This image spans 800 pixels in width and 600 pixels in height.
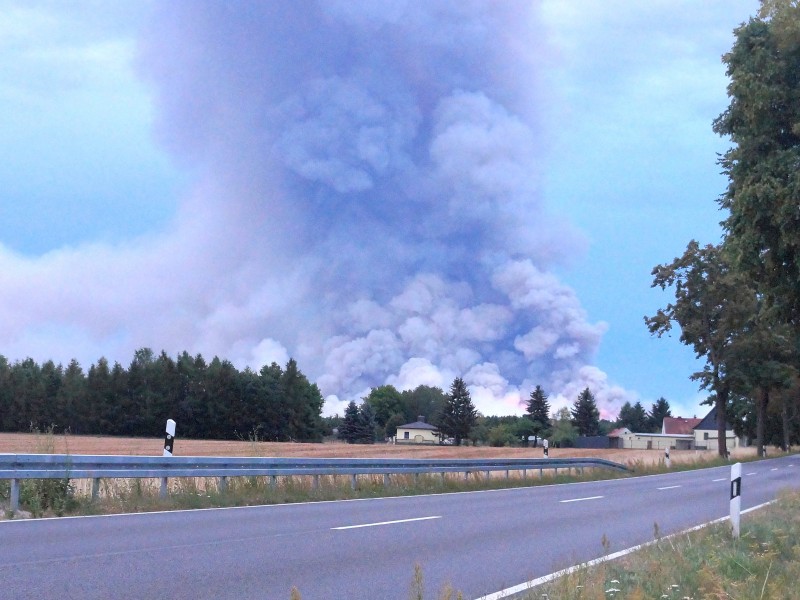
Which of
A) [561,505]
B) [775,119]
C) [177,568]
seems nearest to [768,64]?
[775,119]

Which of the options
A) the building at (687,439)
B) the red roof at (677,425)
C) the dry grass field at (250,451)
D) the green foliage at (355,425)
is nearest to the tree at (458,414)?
the green foliage at (355,425)

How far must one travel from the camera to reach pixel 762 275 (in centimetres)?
1981

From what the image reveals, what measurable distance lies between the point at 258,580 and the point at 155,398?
3144 inches

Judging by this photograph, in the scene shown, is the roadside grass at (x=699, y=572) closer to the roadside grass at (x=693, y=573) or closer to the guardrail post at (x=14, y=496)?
the roadside grass at (x=693, y=573)

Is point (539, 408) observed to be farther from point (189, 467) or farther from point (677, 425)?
point (189, 467)

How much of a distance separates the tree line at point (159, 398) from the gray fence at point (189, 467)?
182 feet

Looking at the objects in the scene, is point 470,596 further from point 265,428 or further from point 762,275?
point 265,428

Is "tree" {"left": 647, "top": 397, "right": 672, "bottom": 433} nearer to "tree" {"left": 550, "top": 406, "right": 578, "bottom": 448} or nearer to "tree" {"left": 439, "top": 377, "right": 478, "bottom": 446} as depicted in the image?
"tree" {"left": 550, "top": 406, "right": 578, "bottom": 448}

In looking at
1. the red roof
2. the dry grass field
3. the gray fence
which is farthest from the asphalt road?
the red roof

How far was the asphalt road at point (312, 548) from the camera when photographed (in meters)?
7.92

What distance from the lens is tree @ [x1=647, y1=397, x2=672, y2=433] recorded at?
191 metres

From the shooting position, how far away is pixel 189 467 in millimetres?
→ 16641

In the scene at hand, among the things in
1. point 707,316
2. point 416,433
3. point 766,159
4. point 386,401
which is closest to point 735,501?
point 766,159

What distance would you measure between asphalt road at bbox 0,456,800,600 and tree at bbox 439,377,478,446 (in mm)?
97858
